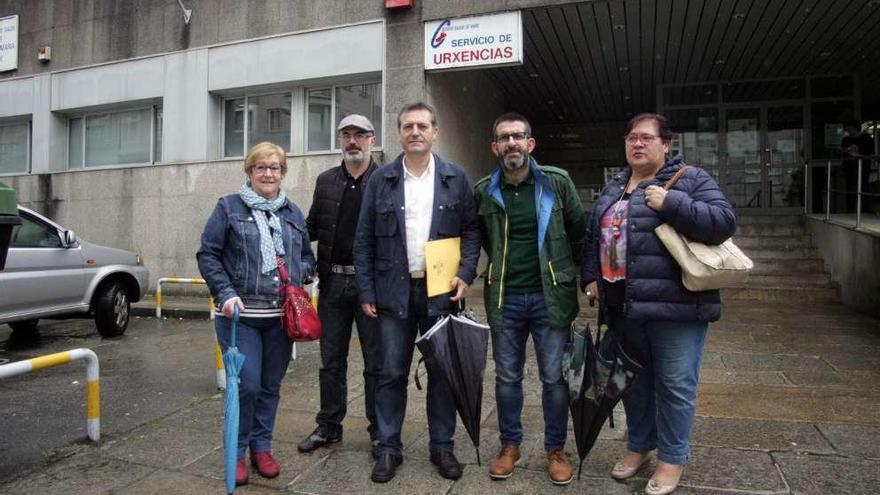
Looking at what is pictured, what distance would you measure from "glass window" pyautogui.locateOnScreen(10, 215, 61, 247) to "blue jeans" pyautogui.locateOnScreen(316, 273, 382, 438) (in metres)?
5.49

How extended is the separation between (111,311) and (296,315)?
604 centimetres

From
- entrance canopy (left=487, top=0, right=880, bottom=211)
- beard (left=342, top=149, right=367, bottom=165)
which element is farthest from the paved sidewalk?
entrance canopy (left=487, top=0, right=880, bottom=211)

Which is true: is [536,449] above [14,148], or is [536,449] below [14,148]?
below

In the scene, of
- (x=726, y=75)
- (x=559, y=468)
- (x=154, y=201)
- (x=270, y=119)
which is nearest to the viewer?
A: (x=559, y=468)

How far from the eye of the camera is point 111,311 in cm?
822

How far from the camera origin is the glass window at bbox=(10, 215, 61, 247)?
24.3 feet

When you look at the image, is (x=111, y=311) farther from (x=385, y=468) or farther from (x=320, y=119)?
(x=385, y=468)

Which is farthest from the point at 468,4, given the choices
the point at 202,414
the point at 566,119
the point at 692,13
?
the point at 566,119

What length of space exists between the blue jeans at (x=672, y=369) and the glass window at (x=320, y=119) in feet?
28.5

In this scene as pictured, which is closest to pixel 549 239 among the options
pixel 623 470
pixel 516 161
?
pixel 516 161

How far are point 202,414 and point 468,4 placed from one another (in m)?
7.40

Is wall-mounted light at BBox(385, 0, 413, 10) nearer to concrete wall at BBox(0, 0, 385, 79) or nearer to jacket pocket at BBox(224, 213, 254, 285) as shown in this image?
concrete wall at BBox(0, 0, 385, 79)

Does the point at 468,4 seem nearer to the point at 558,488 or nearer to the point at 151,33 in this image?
the point at 151,33

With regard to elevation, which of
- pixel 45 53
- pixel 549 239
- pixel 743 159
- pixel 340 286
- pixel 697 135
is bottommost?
pixel 340 286
